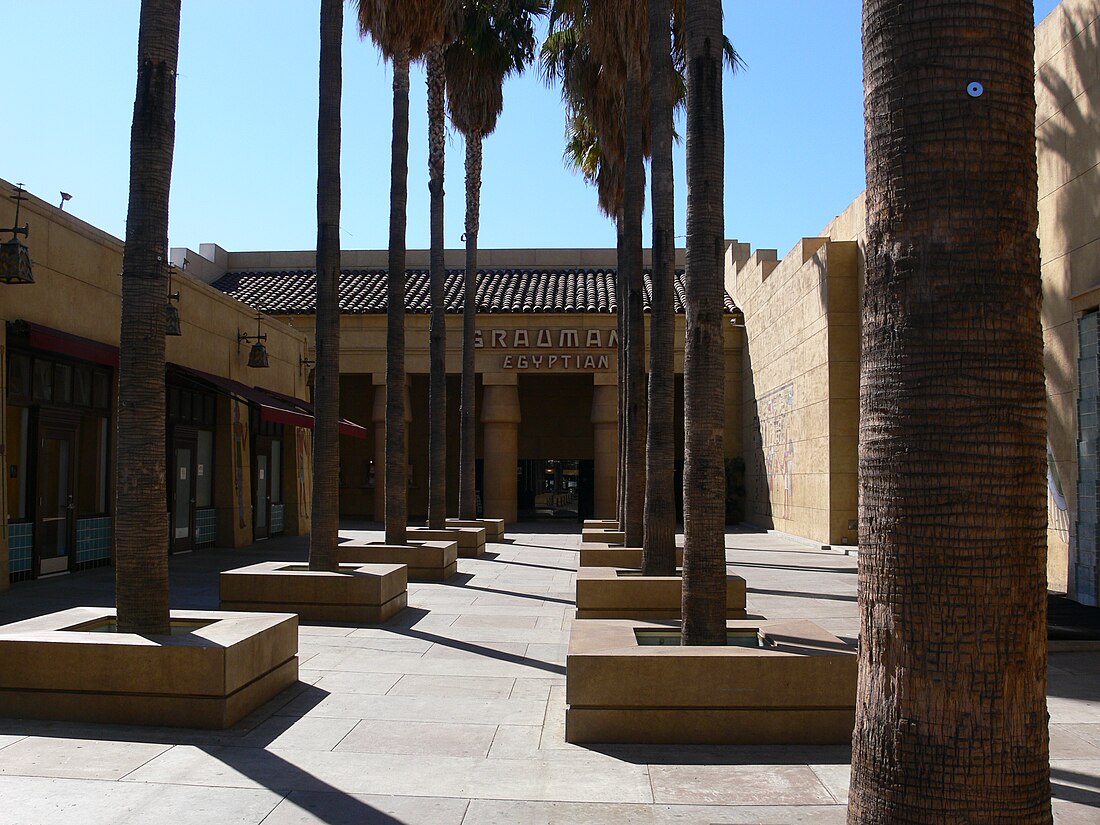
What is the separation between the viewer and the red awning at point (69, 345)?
14.0m

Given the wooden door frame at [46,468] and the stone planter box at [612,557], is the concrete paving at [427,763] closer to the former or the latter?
the stone planter box at [612,557]

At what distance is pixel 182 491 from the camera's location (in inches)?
796

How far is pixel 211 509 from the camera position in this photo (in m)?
21.8

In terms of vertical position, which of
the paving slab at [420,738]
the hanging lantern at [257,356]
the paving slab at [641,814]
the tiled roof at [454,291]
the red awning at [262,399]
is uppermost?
the tiled roof at [454,291]

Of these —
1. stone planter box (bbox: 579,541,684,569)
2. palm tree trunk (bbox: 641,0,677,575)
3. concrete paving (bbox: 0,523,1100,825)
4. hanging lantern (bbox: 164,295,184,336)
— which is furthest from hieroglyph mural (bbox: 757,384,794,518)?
concrete paving (bbox: 0,523,1100,825)

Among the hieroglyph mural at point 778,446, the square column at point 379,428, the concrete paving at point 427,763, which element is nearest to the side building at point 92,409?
the concrete paving at point 427,763

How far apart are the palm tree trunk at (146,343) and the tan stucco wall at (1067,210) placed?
1125 centimetres

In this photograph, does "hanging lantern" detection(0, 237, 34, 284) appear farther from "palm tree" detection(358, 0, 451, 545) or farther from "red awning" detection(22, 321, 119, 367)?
"palm tree" detection(358, 0, 451, 545)

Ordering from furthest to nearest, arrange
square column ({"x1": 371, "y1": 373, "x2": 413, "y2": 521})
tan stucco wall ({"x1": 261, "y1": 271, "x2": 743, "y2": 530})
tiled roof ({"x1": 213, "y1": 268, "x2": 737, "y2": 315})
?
tiled roof ({"x1": 213, "y1": 268, "x2": 737, "y2": 315}) → tan stucco wall ({"x1": 261, "y1": 271, "x2": 743, "y2": 530}) → square column ({"x1": 371, "y1": 373, "x2": 413, "y2": 521})

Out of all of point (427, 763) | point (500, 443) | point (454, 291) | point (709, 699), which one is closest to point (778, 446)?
point (500, 443)

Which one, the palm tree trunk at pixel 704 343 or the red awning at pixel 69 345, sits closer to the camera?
the palm tree trunk at pixel 704 343

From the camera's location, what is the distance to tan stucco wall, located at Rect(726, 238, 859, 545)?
882 inches

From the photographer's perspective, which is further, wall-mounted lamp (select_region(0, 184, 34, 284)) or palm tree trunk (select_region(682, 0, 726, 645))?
wall-mounted lamp (select_region(0, 184, 34, 284))

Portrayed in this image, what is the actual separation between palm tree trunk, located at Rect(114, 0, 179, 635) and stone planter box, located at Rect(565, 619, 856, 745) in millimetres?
3451
